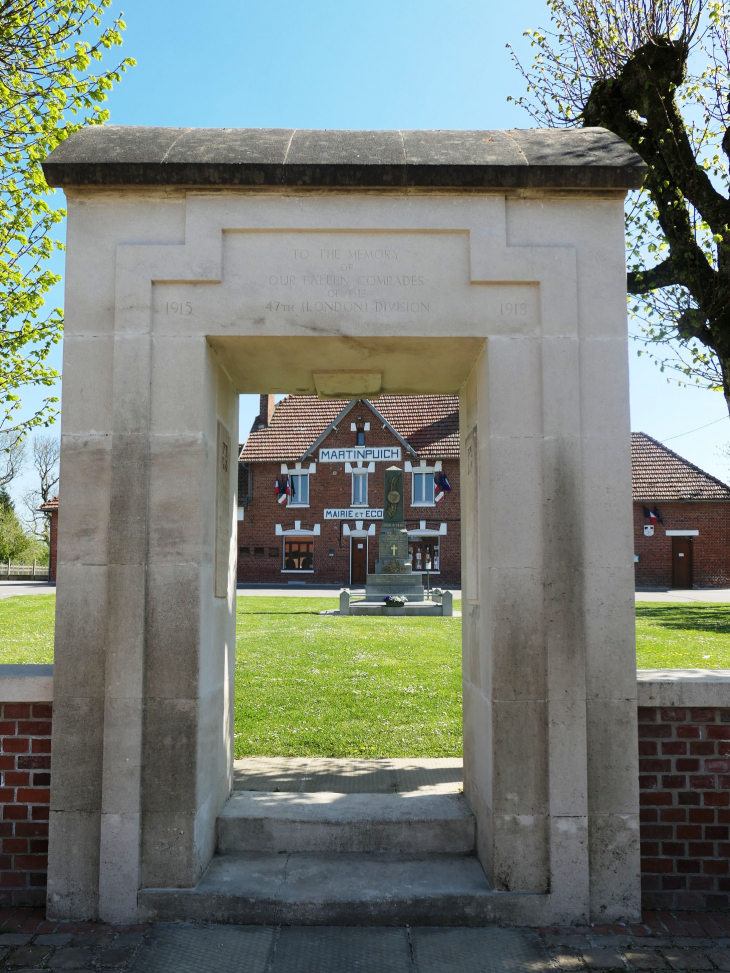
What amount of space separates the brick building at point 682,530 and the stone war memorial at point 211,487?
32.5 meters

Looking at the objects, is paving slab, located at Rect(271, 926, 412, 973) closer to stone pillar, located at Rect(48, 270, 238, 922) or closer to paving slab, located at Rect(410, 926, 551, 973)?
paving slab, located at Rect(410, 926, 551, 973)

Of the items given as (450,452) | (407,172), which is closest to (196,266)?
(407,172)

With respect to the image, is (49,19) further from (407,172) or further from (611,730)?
(611,730)

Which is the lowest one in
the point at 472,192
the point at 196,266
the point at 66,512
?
the point at 66,512

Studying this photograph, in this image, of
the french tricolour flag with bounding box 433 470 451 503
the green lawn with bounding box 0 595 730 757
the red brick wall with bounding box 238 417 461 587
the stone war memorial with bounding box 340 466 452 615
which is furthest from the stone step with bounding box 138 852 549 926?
the red brick wall with bounding box 238 417 461 587

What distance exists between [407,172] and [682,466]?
115 feet

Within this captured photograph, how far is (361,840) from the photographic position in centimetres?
437

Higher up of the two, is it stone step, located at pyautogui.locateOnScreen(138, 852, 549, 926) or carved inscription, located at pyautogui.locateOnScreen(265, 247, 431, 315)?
carved inscription, located at pyautogui.locateOnScreen(265, 247, 431, 315)

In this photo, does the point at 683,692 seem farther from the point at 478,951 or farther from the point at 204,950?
the point at 204,950

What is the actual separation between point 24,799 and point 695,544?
35400mm

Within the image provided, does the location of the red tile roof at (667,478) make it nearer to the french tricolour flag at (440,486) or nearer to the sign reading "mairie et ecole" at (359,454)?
the french tricolour flag at (440,486)

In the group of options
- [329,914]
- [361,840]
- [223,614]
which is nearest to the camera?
[329,914]

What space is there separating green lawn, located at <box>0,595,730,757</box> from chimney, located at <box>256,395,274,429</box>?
73.5 ft

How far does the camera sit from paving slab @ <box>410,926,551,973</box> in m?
3.31
